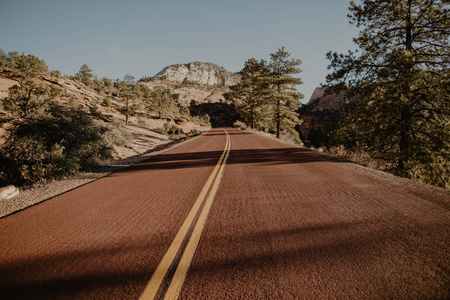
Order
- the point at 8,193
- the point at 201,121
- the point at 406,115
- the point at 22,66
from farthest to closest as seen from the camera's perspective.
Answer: the point at 201,121 < the point at 22,66 < the point at 406,115 < the point at 8,193

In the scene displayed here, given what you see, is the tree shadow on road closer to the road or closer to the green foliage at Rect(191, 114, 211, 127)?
the road

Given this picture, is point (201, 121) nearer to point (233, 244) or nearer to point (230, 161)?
point (230, 161)

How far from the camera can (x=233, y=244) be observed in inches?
90.2

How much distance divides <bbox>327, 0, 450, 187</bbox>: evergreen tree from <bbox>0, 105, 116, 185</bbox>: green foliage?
11.3m

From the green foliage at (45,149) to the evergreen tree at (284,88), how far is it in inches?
752

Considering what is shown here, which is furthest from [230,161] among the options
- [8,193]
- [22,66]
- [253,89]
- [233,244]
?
[22,66]

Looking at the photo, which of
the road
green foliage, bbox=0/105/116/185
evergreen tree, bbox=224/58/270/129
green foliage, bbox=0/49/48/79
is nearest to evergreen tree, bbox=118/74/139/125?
green foliage, bbox=0/49/48/79

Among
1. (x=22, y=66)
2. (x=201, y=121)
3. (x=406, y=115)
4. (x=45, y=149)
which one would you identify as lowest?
(x=45, y=149)

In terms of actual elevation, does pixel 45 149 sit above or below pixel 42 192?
above

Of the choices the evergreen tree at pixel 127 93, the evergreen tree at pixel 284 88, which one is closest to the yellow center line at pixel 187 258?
the evergreen tree at pixel 284 88

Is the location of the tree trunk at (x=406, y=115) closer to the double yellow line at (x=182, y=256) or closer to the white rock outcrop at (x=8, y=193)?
the double yellow line at (x=182, y=256)

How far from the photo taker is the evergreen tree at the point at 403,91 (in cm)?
751

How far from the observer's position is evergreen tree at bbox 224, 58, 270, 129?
23.2 metres

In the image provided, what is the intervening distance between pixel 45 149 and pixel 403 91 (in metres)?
13.3
